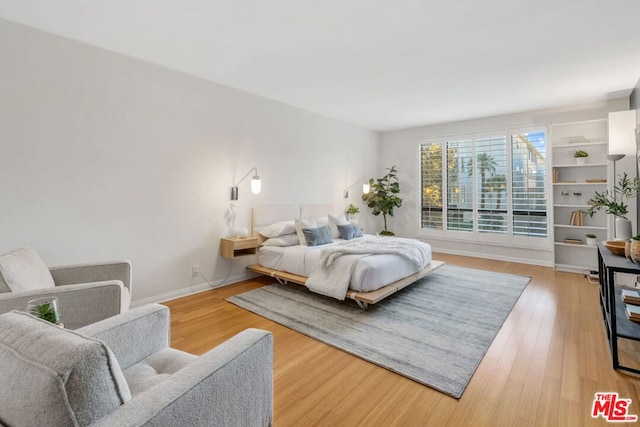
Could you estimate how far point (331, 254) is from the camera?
11.6ft

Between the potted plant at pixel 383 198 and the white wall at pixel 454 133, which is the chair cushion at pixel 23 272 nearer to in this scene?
the potted plant at pixel 383 198

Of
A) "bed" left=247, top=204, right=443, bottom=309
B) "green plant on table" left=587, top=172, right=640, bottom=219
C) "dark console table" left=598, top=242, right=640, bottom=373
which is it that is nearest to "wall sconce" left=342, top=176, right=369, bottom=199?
"bed" left=247, top=204, right=443, bottom=309

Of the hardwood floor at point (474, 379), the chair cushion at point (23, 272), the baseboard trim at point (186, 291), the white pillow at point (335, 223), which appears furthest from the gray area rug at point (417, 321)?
the chair cushion at point (23, 272)

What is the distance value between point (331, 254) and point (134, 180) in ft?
7.59

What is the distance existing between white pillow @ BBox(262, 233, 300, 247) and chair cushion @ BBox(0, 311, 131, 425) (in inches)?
135

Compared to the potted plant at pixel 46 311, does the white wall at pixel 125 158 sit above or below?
above

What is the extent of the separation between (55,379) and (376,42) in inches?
126

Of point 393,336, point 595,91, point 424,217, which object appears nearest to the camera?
point 393,336

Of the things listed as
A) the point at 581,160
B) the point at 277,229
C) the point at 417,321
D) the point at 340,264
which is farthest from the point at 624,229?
the point at 277,229

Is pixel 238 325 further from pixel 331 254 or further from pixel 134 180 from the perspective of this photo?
pixel 134 180

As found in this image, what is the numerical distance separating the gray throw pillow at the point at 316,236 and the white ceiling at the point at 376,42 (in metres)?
1.97

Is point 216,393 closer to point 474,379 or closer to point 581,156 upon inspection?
point 474,379

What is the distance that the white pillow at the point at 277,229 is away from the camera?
446cm

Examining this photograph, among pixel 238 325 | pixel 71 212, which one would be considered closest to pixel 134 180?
pixel 71 212
